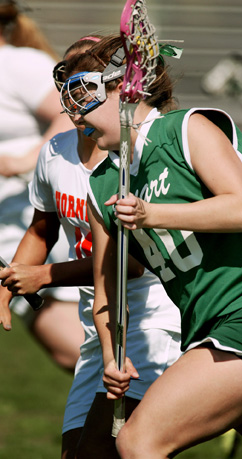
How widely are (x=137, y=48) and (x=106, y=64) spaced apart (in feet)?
1.34

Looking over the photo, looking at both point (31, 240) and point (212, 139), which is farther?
point (31, 240)

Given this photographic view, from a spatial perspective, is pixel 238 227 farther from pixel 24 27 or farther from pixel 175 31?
pixel 175 31

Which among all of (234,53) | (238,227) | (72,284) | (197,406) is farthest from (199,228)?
(234,53)

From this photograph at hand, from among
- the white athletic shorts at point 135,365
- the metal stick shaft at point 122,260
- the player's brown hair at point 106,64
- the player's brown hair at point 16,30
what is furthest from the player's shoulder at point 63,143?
the player's brown hair at point 16,30

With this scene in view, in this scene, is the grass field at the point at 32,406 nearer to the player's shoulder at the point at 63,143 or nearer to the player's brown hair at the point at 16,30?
the player's shoulder at the point at 63,143

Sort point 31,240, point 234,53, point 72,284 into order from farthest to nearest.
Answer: point 234,53 < point 31,240 < point 72,284

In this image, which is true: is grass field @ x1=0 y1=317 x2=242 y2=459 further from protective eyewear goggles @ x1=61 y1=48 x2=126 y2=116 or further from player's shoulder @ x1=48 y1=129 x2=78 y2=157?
protective eyewear goggles @ x1=61 y1=48 x2=126 y2=116

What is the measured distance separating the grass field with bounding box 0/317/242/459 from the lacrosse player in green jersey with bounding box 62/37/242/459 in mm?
2183

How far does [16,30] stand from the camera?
16.7ft

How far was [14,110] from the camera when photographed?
511 cm

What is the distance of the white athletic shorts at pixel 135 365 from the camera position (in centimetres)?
352

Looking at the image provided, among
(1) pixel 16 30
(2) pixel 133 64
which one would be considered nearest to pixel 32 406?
(1) pixel 16 30

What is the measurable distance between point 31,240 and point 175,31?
798cm

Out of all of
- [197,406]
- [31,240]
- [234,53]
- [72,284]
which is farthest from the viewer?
[234,53]
